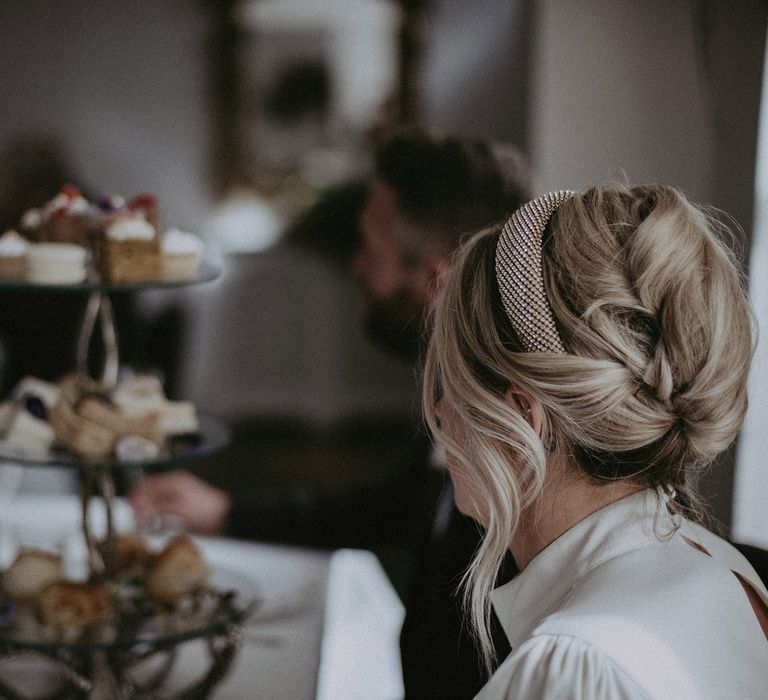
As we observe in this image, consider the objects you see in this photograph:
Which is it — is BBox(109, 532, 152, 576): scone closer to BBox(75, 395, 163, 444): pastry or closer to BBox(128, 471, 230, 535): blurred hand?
BBox(75, 395, 163, 444): pastry

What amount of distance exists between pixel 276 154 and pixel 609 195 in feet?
6.21

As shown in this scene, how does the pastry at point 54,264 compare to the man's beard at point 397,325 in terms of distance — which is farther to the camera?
the man's beard at point 397,325

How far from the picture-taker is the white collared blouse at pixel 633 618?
68 centimetres

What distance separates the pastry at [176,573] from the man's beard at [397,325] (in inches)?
23.8

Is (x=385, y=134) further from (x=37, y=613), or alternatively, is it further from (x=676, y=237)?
(x=676, y=237)

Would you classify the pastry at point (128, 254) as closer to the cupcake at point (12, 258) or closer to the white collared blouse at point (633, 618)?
the cupcake at point (12, 258)

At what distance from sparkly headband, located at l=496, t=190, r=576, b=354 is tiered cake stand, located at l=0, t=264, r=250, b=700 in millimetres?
597

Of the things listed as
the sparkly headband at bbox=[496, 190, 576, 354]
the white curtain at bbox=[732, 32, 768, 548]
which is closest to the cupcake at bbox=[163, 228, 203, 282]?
the sparkly headband at bbox=[496, 190, 576, 354]

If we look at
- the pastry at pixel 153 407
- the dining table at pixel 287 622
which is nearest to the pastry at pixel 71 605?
the dining table at pixel 287 622

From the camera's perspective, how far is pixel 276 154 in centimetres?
259

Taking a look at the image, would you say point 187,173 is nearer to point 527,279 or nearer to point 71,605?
point 71,605

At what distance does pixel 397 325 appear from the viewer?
2203 millimetres

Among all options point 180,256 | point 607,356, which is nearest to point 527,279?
point 607,356

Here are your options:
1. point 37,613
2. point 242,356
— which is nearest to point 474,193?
point 37,613
